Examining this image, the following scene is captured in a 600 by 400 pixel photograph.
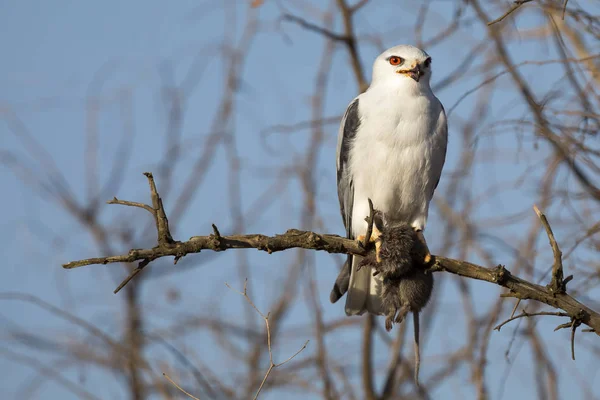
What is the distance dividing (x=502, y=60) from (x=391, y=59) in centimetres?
117

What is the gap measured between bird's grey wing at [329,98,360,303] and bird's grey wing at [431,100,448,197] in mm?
500

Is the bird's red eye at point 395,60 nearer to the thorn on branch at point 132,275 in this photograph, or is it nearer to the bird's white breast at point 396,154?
the bird's white breast at point 396,154

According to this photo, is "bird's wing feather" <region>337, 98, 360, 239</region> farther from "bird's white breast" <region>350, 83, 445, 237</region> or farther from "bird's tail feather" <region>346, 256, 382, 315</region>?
"bird's tail feather" <region>346, 256, 382, 315</region>

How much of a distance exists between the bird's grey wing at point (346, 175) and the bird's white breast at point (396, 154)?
62 mm

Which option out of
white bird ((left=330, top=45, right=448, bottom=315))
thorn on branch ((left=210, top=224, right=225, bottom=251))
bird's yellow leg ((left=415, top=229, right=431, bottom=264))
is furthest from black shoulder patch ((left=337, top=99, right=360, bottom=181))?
thorn on branch ((left=210, top=224, right=225, bottom=251))

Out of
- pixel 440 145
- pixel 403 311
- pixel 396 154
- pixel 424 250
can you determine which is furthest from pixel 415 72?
pixel 403 311

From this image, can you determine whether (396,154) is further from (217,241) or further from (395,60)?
(217,241)

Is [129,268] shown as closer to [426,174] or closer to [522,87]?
[426,174]

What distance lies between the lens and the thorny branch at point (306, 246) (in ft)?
10.0

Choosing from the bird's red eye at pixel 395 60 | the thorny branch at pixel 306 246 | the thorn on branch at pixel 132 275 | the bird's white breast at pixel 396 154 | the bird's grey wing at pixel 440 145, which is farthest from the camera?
the bird's red eye at pixel 395 60

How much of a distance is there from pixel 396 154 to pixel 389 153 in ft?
0.14

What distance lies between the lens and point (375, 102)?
474cm

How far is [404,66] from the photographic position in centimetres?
493

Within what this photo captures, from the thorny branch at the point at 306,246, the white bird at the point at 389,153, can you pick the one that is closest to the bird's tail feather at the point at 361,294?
the white bird at the point at 389,153
